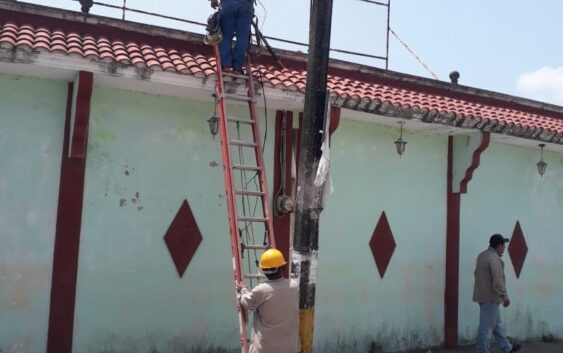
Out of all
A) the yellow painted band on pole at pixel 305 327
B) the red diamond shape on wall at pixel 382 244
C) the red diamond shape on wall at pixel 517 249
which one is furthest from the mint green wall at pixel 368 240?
the yellow painted band on pole at pixel 305 327

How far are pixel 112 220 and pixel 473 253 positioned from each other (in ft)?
18.5

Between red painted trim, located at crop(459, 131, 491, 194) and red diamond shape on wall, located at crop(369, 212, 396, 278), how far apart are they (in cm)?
141

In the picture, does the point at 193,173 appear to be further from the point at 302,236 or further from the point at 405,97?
the point at 405,97

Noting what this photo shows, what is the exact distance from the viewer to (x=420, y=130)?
9.38 metres

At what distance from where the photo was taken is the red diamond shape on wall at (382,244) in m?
8.84

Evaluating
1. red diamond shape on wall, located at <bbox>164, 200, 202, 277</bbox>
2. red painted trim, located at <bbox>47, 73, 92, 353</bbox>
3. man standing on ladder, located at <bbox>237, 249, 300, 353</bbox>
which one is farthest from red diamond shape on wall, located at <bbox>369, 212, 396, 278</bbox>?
red painted trim, located at <bbox>47, 73, 92, 353</bbox>

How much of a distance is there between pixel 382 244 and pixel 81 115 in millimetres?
4495

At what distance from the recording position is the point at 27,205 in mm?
6832

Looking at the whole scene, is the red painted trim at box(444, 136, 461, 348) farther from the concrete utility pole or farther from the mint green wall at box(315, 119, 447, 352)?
the concrete utility pole

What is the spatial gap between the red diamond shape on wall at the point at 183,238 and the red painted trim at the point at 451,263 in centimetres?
405

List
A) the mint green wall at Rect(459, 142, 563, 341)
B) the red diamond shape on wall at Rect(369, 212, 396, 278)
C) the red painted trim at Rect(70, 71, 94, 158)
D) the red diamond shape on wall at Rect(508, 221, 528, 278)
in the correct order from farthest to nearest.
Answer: the red diamond shape on wall at Rect(508, 221, 528, 278) → the mint green wall at Rect(459, 142, 563, 341) → the red diamond shape on wall at Rect(369, 212, 396, 278) → the red painted trim at Rect(70, 71, 94, 158)

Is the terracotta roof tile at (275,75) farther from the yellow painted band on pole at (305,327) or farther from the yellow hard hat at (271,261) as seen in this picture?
the yellow painted band on pole at (305,327)

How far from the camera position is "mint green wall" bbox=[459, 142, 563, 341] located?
32.0 feet

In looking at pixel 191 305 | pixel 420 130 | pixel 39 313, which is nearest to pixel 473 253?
pixel 420 130
